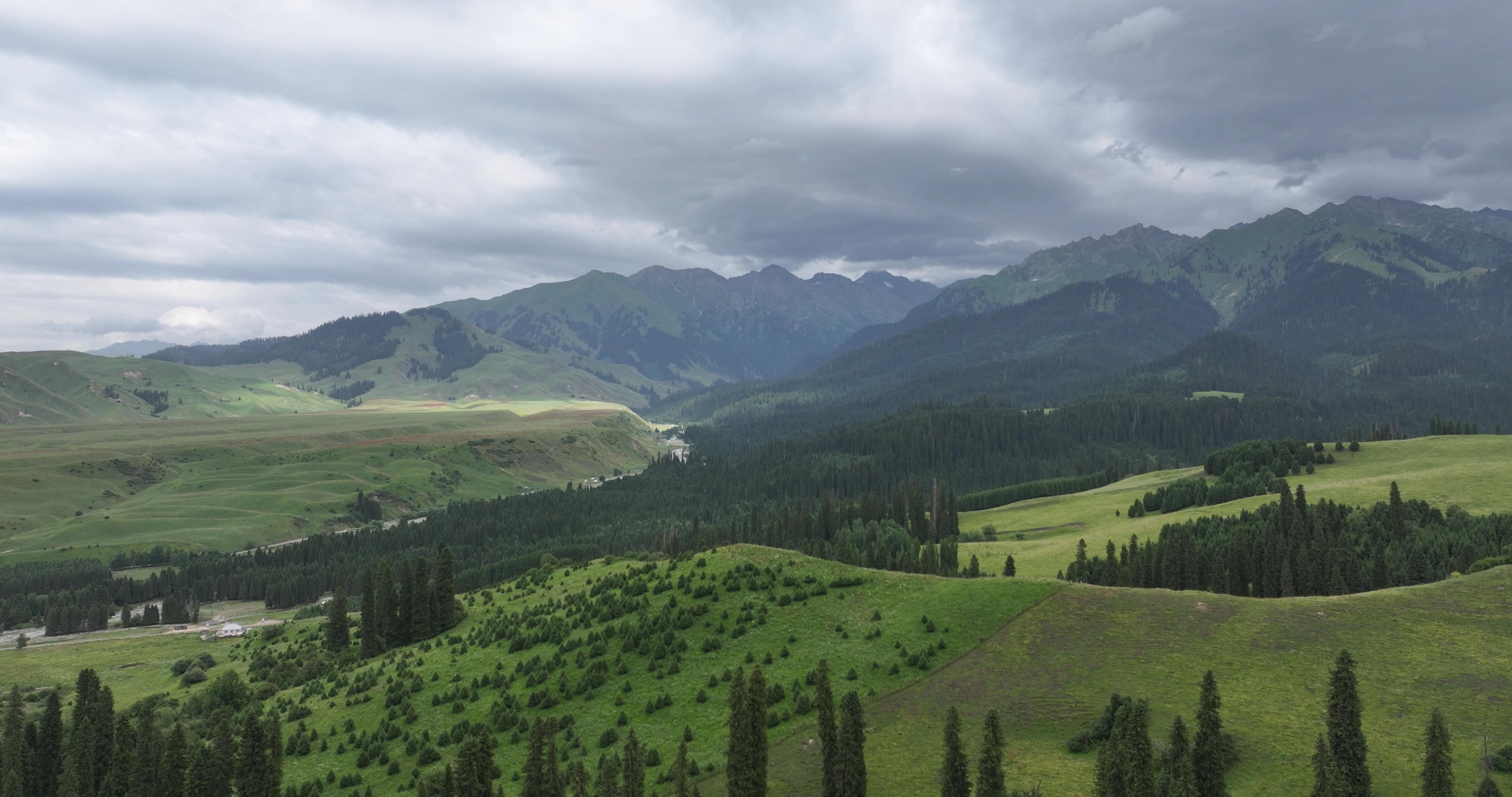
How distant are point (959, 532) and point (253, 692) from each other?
151655 mm

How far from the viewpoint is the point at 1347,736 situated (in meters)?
45.2

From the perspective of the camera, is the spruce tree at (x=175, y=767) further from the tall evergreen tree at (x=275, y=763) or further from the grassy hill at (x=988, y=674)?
the grassy hill at (x=988, y=674)

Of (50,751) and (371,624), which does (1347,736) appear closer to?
(371,624)

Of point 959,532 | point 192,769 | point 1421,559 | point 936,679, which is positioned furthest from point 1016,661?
point 959,532

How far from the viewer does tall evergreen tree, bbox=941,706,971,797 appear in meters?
45.6

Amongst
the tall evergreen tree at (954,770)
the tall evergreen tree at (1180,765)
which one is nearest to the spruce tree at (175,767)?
the tall evergreen tree at (954,770)

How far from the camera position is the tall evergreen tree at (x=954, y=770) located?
4559 centimetres

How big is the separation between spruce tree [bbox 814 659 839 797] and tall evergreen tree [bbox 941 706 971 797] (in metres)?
6.82

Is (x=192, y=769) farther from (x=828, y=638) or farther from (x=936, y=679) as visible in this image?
(x=936, y=679)

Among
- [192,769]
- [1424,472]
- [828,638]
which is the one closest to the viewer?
[192,769]

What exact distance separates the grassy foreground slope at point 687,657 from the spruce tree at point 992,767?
15463 mm

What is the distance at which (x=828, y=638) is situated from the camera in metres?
67.3

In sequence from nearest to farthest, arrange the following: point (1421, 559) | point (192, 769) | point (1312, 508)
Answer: point (192, 769), point (1421, 559), point (1312, 508)

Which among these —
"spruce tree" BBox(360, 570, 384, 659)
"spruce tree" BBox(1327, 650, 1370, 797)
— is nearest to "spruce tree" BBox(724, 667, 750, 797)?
"spruce tree" BBox(1327, 650, 1370, 797)
